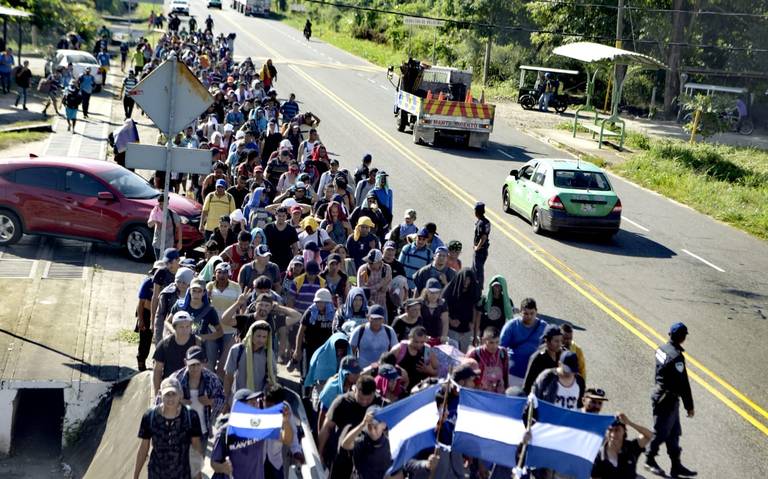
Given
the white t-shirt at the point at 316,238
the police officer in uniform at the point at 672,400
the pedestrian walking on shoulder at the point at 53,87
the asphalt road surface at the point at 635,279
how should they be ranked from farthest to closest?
the pedestrian walking on shoulder at the point at 53,87
the white t-shirt at the point at 316,238
the asphalt road surface at the point at 635,279
the police officer in uniform at the point at 672,400

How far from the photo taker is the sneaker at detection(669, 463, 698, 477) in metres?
10.7

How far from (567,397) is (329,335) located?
2987mm

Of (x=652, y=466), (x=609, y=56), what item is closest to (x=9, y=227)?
(x=652, y=466)

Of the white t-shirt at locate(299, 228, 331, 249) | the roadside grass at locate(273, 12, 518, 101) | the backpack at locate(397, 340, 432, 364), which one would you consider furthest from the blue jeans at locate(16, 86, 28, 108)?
the backpack at locate(397, 340, 432, 364)

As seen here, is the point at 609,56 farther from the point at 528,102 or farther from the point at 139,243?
the point at 139,243

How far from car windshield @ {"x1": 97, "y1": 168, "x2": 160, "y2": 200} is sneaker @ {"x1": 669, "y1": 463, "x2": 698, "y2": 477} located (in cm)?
1047

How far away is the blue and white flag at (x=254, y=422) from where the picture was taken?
7.98 metres

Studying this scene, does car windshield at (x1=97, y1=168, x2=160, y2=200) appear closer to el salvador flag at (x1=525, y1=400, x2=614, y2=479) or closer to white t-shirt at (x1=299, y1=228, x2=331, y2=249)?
white t-shirt at (x1=299, y1=228, x2=331, y2=249)

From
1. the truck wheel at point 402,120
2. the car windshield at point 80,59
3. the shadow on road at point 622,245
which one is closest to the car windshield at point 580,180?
the shadow on road at point 622,245

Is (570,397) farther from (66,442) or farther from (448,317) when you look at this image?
(66,442)

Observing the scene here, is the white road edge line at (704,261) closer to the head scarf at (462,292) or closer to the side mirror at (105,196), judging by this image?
the head scarf at (462,292)

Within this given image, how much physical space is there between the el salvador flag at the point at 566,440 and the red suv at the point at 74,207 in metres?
10.0

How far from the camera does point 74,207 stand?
1755cm

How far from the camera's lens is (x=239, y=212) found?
14.6 meters
